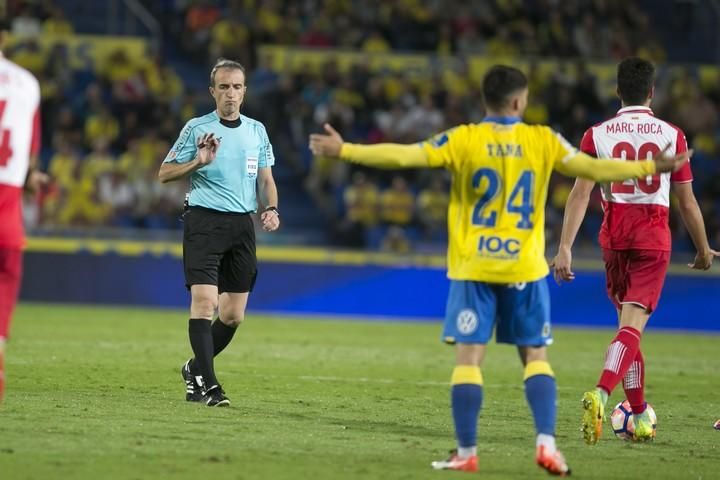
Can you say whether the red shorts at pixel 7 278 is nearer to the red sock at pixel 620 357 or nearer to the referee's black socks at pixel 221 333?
the referee's black socks at pixel 221 333

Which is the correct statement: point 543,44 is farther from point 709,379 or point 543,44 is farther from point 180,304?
point 709,379

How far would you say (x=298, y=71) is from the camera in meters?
26.0

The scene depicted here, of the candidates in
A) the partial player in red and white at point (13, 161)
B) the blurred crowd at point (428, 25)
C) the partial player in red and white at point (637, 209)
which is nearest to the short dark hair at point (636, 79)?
the partial player in red and white at point (637, 209)

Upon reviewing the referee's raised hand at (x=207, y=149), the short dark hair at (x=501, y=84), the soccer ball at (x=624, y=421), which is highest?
the short dark hair at (x=501, y=84)

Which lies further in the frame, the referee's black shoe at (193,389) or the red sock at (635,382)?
the referee's black shoe at (193,389)

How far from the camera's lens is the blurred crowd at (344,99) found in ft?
74.4

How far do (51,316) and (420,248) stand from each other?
6.27 metres

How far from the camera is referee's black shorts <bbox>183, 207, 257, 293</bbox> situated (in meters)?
9.77

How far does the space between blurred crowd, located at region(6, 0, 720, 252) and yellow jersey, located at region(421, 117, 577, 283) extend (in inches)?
585

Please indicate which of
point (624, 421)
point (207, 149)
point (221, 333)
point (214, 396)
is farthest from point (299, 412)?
point (624, 421)

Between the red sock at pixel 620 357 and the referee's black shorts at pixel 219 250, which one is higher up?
the referee's black shorts at pixel 219 250

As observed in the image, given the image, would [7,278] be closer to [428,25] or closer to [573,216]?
[573,216]

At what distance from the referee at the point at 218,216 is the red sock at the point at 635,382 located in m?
2.87

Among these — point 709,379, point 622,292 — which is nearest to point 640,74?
point 622,292
